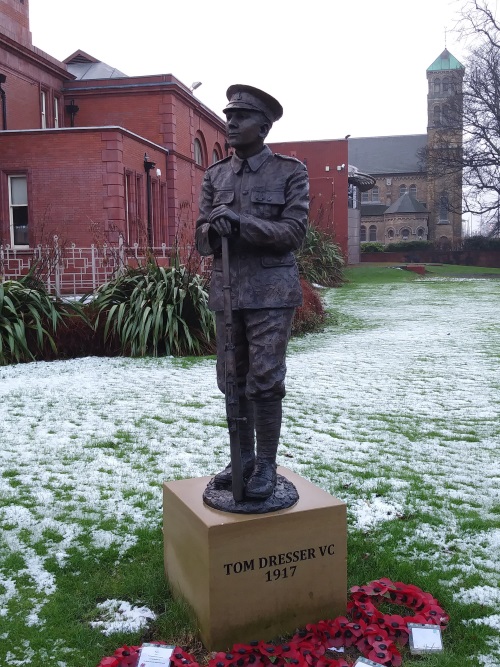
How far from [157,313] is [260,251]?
746cm

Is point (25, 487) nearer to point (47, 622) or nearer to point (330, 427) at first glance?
point (47, 622)

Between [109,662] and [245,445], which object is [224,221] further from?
[109,662]

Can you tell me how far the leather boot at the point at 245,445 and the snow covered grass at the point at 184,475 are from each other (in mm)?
651

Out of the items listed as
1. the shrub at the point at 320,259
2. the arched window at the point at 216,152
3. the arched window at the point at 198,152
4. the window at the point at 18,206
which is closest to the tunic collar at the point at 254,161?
the window at the point at 18,206

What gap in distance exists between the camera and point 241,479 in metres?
3.24

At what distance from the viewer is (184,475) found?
518 centimetres

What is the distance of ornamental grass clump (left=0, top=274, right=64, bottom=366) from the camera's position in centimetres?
1008

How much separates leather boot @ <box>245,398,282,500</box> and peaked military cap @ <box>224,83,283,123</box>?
1438 mm

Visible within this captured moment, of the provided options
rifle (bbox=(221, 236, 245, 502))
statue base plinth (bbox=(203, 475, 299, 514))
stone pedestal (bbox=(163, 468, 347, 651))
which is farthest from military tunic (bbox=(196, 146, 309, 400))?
stone pedestal (bbox=(163, 468, 347, 651))

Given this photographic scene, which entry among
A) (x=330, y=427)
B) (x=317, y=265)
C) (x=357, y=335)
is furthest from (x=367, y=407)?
(x=317, y=265)

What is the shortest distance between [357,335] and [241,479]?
416 inches

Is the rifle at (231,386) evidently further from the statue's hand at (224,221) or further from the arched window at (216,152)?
the arched window at (216,152)

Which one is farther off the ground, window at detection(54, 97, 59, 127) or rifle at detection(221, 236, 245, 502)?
window at detection(54, 97, 59, 127)

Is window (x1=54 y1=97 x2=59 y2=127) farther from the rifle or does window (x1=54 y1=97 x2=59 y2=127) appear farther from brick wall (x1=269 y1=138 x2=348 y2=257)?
the rifle
